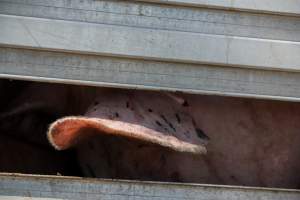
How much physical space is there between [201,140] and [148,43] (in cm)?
26

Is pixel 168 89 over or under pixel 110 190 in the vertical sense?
over

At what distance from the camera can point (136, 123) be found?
133 centimetres

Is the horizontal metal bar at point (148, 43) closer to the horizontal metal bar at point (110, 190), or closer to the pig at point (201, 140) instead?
the pig at point (201, 140)

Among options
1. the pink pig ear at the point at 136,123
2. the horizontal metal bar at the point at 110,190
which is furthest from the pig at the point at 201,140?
the horizontal metal bar at the point at 110,190

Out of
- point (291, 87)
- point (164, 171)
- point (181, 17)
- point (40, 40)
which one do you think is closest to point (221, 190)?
point (164, 171)

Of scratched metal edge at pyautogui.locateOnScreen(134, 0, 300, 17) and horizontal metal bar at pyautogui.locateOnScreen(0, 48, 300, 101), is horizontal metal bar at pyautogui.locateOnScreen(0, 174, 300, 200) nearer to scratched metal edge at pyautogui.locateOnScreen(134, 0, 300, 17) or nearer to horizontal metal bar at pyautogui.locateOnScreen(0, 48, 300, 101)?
horizontal metal bar at pyautogui.locateOnScreen(0, 48, 300, 101)

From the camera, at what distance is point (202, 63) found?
1.32 m

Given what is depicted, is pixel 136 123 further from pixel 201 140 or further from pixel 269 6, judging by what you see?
pixel 269 6

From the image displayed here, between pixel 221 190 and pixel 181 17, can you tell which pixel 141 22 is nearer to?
pixel 181 17

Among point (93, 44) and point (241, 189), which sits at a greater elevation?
point (93, 44)

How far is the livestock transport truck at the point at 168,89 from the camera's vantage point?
1.28 metres

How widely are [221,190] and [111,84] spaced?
34cm

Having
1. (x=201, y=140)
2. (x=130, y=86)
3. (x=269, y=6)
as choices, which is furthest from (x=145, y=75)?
(x=269, y=6)

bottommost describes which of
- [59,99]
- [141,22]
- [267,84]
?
[59,99]
